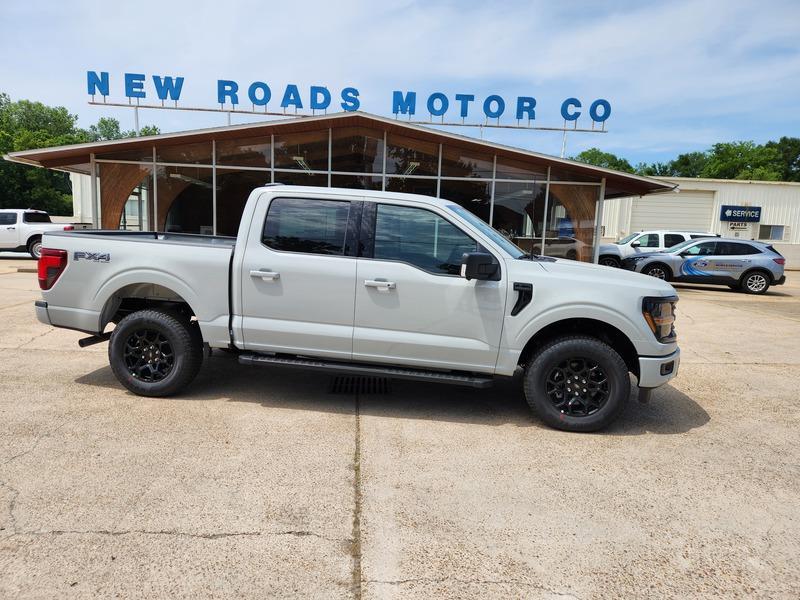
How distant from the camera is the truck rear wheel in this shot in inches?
196

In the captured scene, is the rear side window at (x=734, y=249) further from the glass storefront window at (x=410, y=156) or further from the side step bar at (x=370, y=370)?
the side step bar at (x=370, y=370)

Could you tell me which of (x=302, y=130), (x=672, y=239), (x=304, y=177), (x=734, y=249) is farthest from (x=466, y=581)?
(x=672, y=239)

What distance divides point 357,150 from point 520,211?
4.96m

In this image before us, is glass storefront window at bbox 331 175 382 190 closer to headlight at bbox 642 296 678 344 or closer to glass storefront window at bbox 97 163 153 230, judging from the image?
glass storefront window at bbox 97 163 153 230

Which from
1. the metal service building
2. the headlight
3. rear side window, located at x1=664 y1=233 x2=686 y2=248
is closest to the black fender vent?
the headlight

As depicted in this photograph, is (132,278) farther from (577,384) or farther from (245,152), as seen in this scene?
(245,152)

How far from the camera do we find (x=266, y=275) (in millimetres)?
4746

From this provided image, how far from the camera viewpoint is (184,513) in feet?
10.3

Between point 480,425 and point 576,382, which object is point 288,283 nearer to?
point 480,425

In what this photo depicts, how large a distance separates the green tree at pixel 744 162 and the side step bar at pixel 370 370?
Result: 71703 millimetres

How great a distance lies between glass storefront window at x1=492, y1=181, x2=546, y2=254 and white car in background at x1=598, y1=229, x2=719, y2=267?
342cm

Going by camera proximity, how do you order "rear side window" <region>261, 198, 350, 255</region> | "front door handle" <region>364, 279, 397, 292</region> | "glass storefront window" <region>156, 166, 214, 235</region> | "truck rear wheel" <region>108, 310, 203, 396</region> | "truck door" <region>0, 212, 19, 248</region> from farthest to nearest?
"truck door" <region>0, 212, 19, 248</region> → "glass storefront window" <region>156, 166, 214, 235</region> → "truck rear wheel" <region>108, 310, 203, 396</region> → "rear side window" <region>261, 198, 350, 255</region> → "front door handle" <region>364, 279, 397, 292</region>

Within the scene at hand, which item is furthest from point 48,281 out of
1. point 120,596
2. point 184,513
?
point 120,596

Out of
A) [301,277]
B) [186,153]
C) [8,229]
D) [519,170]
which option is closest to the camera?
[301,277]
